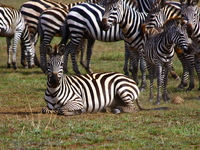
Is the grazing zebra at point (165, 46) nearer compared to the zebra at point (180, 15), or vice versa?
the grazing zebra at point (165, 46)

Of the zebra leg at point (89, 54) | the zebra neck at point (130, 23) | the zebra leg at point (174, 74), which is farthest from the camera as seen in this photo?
the zebra leg at point (89, 54)

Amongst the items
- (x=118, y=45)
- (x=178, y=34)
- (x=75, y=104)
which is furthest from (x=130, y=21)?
(x=118, y=45)

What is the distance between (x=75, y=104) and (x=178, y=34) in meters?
2.88

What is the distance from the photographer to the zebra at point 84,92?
8031 mm

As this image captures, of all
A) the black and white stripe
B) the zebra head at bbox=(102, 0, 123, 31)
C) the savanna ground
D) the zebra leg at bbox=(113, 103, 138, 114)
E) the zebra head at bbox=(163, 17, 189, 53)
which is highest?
the zebra head at bbox=(102, 0, 123, 31)

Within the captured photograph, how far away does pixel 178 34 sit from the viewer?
9445 millimetres

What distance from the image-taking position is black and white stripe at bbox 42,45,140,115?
803 centimetres

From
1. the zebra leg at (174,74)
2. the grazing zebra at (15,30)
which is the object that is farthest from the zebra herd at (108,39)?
the zebra leg at (174,74)

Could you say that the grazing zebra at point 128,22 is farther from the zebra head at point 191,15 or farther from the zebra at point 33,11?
the zebra at point 33,11

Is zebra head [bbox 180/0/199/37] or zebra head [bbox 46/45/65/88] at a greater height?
zebra head [bbox 180/0/199/37]

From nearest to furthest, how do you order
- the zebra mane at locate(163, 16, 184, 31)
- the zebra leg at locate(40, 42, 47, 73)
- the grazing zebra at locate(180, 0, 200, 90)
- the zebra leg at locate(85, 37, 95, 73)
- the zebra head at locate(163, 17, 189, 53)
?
1. the zebra head at locate(163, 17, 189, 53)
2. the zebra mane at locate(163, 16, 184, 31)
3. the grazing zebra at locate(180, 0, 200, 90)
4. the zebra leg at locate(40, 42, 47, 73)
5. the zebra leg at locate(85, 37, 95, 73)

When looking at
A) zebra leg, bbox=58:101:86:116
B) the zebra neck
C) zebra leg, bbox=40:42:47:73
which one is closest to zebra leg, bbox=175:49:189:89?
the zebra neck

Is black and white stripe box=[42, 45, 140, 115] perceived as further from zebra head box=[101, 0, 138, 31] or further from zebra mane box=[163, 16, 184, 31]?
zebra head box=[101, 0, 138, 31]

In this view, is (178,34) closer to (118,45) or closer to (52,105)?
(52,105)
